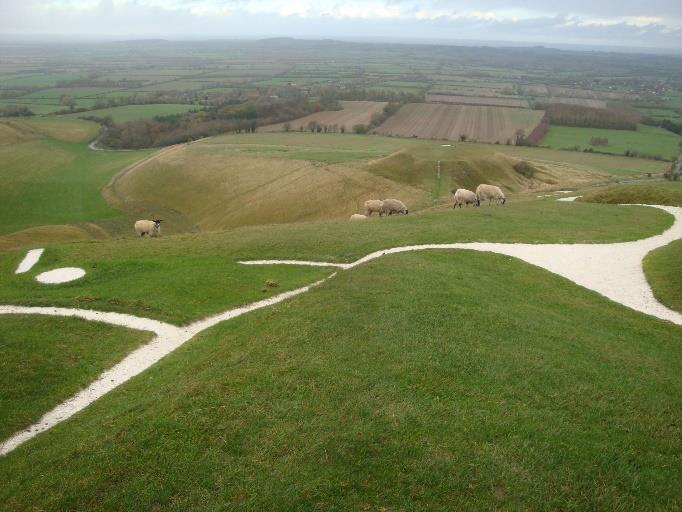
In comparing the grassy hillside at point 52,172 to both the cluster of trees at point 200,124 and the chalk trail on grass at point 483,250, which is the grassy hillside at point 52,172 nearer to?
the cluster of trees at point 200,124

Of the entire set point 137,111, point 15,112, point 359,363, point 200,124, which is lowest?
point 200,124

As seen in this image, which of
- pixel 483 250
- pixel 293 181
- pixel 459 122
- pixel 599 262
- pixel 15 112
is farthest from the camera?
pixel 15 112

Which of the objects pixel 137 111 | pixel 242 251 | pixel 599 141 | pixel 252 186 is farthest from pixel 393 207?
pixel 137 111

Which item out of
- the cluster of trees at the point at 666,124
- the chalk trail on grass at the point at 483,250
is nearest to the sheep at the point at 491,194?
the chalk trail on grass at the point at 483,250

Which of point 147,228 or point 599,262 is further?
point 147,228

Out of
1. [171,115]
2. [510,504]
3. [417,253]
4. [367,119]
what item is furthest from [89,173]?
[510,504]

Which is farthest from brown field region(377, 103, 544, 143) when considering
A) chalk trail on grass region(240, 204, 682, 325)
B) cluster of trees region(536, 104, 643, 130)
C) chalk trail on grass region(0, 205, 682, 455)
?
chalk trail on grass region(240, 204, 682, 325)

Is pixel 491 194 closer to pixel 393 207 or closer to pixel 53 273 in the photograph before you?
pixel 393 207
